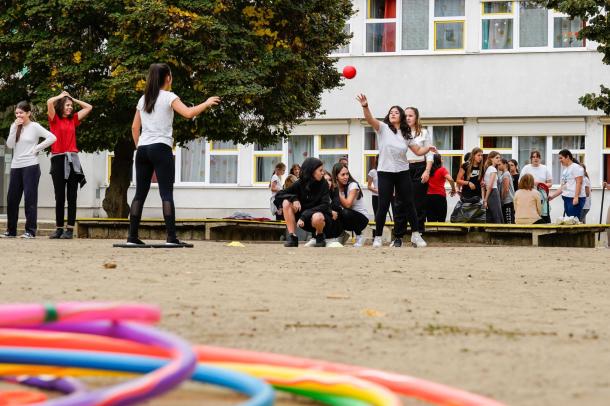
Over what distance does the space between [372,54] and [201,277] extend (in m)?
27.4

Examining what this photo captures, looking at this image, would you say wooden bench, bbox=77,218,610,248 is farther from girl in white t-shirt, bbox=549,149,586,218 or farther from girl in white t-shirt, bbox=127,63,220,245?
girl in white t-shirt, bbox=127,63,220,245

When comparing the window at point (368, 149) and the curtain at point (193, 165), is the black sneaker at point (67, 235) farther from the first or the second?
the curtain at point (193, 165)

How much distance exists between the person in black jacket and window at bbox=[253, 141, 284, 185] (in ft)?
68.5

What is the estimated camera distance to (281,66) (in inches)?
1027

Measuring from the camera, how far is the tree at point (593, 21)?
73.6 feet

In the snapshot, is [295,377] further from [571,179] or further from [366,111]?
[571,179]

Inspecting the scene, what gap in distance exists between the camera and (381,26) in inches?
1481

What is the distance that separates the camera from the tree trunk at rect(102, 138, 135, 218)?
2766cm

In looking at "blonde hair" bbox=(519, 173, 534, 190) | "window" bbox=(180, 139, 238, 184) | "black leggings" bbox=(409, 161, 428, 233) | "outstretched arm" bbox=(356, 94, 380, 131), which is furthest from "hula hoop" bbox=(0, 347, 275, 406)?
"window" bbox=(180, 139, 238, 184)

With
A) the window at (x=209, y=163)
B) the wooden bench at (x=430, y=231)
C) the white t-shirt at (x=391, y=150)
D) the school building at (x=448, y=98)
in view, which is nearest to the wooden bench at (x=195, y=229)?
the wooden bench at (x=430, y=231)

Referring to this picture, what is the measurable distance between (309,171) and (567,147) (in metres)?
19.7

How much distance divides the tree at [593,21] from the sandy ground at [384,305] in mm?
8769

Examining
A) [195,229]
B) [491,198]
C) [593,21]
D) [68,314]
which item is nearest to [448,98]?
[593,21]

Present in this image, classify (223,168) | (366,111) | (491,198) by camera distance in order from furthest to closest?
1. (223,168)
2. (491,198)
3. (366,111)
